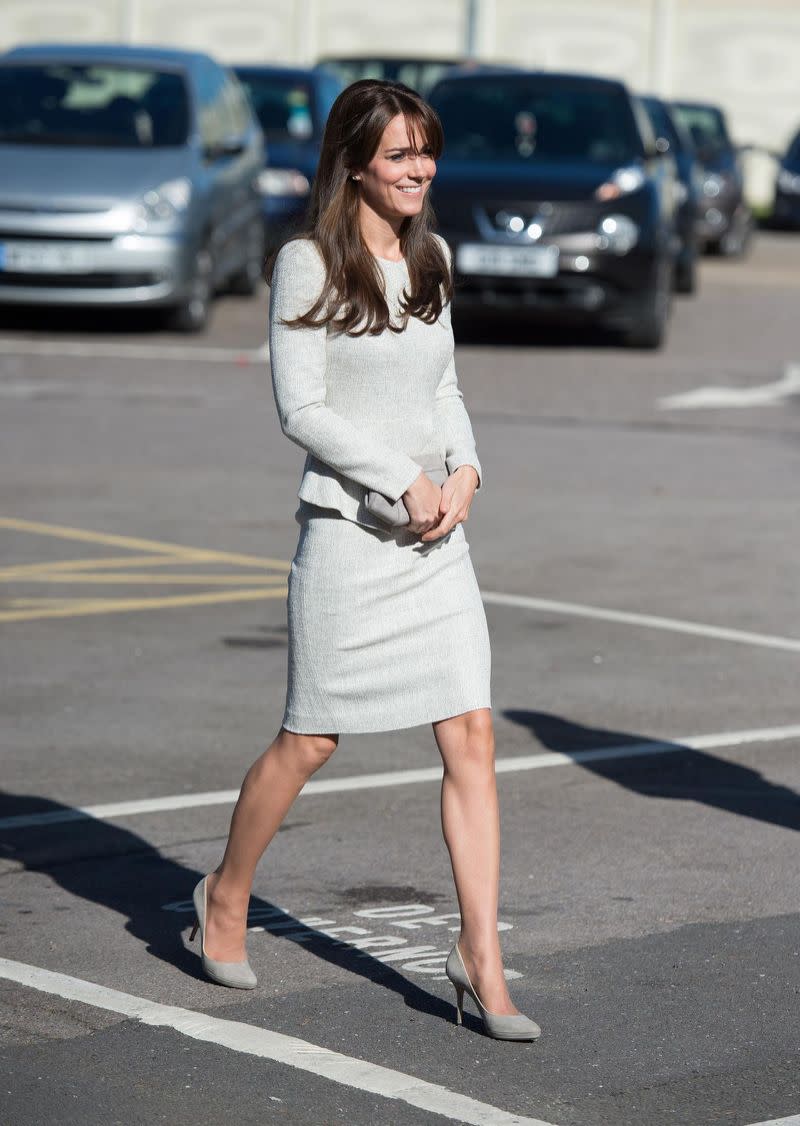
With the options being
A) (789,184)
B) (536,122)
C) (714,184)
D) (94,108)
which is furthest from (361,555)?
(789,184)

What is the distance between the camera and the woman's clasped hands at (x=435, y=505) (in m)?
4.39

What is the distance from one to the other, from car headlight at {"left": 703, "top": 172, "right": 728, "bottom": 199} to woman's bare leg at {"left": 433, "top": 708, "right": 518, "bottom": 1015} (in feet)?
82.2

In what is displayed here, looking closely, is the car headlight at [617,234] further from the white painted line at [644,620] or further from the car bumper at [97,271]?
the white painted line at [644,620]

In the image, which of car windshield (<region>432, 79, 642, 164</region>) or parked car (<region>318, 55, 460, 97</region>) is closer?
car windshield (<region>432, 79, 642, 164</region>)

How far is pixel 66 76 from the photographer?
18.2 meters

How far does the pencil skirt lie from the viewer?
4453 millimetres

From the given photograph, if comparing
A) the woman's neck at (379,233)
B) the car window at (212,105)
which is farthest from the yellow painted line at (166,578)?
the car window at (212,105)

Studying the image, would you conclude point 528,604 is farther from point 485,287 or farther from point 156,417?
point 485,287

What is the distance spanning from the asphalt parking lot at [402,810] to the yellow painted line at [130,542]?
0.03 m

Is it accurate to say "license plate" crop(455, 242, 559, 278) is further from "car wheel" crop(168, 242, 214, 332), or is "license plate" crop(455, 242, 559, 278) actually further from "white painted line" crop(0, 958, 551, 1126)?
"white painted line" crop(0, 958, 551, 1126)

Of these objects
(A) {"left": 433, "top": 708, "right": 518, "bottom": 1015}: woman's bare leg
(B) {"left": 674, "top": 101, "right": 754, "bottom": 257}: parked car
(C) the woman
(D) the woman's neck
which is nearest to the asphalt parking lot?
(A) {"left": 433, "top": 708, "right": 518, "bottom": 1015}: woman's bare leg

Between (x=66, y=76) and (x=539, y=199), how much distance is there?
3.99 meters

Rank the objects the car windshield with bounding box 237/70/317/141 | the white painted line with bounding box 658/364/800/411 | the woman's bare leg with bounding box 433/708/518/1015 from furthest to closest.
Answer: the car windshield with bounding box 237/70/317/141 < the white painted line with bounding box 658/364/800/411 < the woman's bare leg with bounding box 433/708/518/1015

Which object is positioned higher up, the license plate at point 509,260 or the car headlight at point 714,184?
the license plate at point 509,260
